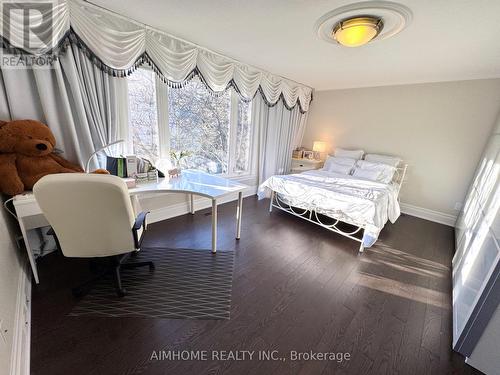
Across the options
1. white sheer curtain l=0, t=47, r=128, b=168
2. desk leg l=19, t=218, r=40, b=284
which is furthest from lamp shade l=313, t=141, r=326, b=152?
desk leg l=19, t=218, r=40, b=284

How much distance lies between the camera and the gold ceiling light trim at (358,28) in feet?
5.33

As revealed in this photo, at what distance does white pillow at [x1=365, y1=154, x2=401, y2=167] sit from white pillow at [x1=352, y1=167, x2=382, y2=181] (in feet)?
1.11

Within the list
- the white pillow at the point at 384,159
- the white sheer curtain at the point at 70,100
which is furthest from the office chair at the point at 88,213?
the white pillow at the point at 384,159

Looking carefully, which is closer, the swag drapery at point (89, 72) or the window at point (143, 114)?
the swag drapery at point (89, 72)

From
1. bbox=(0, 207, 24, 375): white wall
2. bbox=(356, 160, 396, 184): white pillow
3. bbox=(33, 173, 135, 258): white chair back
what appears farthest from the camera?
bbox=(356, 160, 396, 184): white pillow

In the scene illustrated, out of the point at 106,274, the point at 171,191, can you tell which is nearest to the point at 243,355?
the point at 106,274

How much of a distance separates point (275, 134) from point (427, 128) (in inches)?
97.8

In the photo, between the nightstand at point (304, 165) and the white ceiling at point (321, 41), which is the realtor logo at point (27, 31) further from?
the nightstand at point (304, 165)

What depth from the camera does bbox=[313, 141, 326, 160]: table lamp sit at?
421cm

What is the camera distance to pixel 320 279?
1932mm

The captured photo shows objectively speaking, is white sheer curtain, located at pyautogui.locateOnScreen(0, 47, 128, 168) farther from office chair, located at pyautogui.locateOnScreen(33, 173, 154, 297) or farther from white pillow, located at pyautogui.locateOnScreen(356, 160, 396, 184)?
white pillow, located at pyautogui.locateOnScreen(356, 160, 396, 184)

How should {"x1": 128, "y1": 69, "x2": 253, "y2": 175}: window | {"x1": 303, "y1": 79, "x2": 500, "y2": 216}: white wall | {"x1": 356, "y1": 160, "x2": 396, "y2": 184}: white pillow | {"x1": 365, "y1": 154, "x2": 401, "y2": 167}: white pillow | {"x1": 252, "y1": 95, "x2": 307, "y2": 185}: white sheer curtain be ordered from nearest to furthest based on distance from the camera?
{"x1": 128, "y1": 69, "x2": 253, "y2": 175}: window, {"x1": 303, "y1": 79, "x2": 500, "y2": 216}: white wall, {"x1": 356, "y1": 160, "x2": 396, "y2": 184}: white pillow, {"x1": 365, "y1": 154, "x2": 401, "y2": 167}: white pillow, {"x1": 252, "y1": 95, "x2": 307, "y2": 185}: white sheer curtain

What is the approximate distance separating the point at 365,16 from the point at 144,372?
2856 millimetres

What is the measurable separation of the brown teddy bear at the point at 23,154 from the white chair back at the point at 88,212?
623 millimetres
